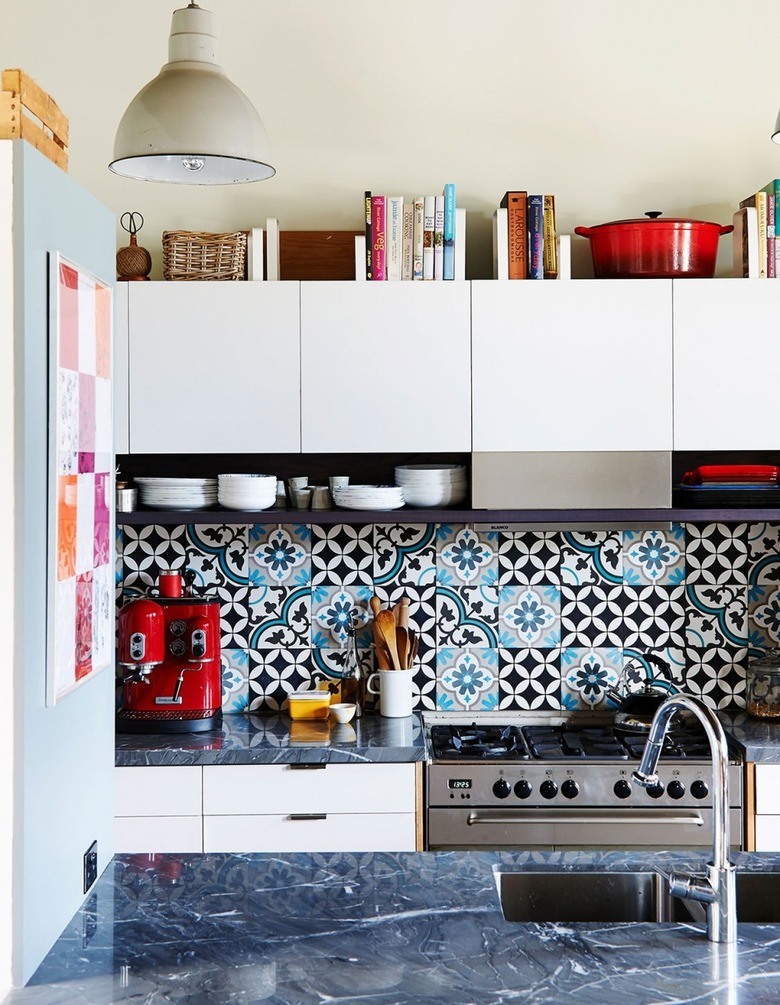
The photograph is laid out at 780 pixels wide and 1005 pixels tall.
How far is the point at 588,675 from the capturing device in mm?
3701

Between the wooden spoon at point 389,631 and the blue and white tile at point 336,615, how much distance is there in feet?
0.42

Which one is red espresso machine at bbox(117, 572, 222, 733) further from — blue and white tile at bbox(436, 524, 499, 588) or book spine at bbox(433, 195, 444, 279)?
book spine at bbox(433, 195, 444, 279)

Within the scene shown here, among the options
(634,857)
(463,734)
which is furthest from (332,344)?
(634,857)

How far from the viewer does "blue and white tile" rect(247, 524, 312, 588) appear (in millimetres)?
3697

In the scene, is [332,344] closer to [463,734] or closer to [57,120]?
[463,734]

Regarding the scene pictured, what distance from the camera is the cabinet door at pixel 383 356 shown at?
131 inches

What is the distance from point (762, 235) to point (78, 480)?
242 cm

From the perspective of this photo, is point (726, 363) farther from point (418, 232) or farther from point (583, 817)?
point (583, 817)

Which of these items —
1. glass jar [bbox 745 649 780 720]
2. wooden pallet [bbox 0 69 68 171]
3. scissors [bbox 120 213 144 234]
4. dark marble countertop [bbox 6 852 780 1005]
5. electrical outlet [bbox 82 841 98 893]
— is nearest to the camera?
dark marble countertop [bbox 6 852 780 1005]

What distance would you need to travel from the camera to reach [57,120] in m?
1.82

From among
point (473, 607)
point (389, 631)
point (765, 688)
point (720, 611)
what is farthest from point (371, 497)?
point (765, 688)

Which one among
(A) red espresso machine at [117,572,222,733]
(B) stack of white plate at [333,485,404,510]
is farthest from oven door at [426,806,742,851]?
(B) stack of white plate at [333,485,404,510]

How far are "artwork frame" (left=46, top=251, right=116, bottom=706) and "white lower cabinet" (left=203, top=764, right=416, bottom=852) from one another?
118cm

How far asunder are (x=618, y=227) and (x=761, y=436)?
0.79 metres
